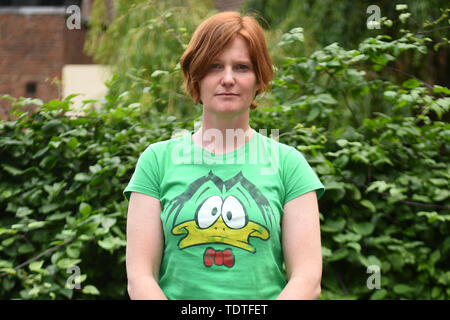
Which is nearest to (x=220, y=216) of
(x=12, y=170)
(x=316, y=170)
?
(x=316, y=170)

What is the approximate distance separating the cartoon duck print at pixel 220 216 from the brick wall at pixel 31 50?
440 inches

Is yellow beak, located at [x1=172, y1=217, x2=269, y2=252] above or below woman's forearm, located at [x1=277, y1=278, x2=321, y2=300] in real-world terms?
above

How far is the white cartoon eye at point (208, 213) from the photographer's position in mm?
1436

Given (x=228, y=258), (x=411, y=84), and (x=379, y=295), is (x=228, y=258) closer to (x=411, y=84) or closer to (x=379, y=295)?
(x=379, y=295)

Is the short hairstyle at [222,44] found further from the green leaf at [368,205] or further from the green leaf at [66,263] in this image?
A: the green leaf at [368,205]

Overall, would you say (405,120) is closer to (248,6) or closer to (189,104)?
(189,104)

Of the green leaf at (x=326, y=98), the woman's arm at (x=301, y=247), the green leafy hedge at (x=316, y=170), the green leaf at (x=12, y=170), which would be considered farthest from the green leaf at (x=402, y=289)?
the green leaf at (x=12, y=170)

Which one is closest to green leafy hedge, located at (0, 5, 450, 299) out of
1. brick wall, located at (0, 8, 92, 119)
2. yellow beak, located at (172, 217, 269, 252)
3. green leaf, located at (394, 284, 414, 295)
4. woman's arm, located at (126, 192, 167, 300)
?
green leaf, located at (394, 284, 414, 295)

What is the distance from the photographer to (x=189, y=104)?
4145mm

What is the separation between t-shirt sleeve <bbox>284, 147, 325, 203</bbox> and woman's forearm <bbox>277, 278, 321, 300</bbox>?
0.22 metres

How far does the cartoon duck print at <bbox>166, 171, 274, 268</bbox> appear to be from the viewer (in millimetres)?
1428

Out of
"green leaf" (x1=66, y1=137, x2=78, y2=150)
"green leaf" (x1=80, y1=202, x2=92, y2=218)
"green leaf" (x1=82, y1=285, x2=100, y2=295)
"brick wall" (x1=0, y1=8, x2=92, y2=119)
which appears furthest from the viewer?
"brick wall" (x1=0, y1=8, x2=92, y2=119)

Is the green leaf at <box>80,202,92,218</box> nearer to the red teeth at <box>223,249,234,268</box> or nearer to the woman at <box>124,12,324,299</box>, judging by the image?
the woman at <box>124,12,324,299</box>

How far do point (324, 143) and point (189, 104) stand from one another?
54.1 inches
